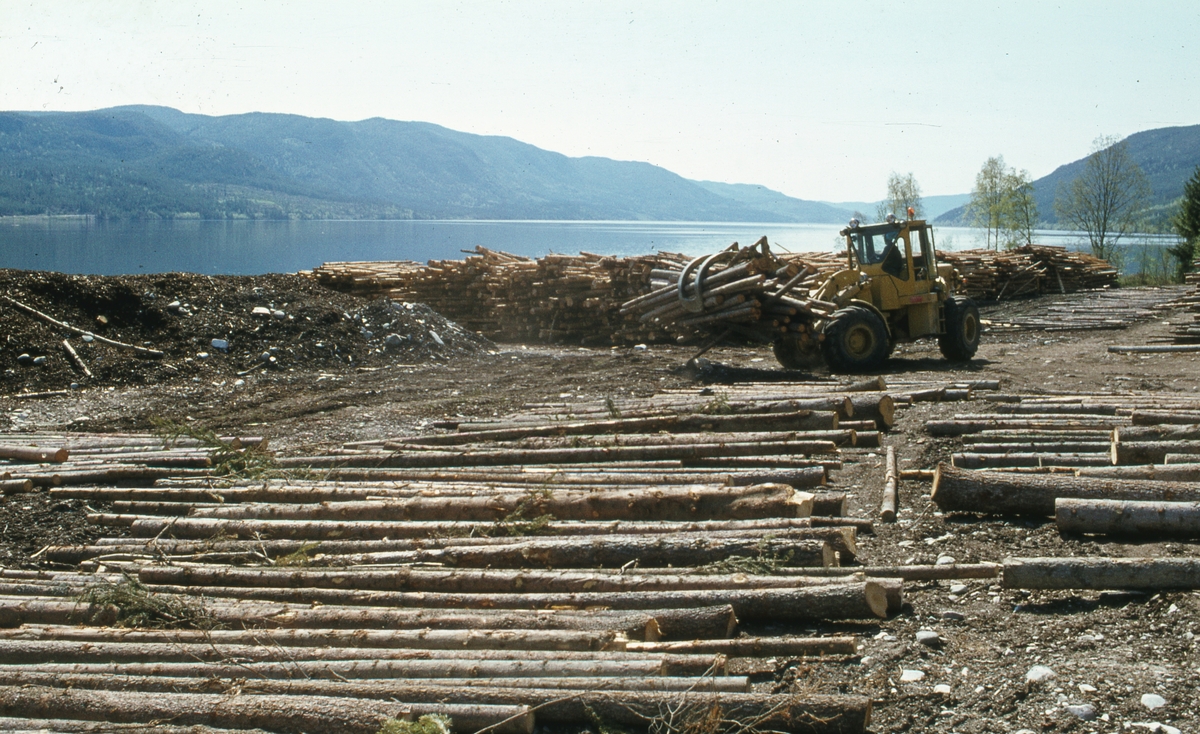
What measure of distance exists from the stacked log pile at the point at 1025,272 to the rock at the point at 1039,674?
26.3 meters

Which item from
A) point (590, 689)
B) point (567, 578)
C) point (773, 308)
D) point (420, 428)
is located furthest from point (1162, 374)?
point (590, 689)

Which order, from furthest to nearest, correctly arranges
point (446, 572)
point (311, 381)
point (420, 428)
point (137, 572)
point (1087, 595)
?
point (311, 381) < point (420, 428) < point (137, 572) < point (446, 572) < point (1087, 595)

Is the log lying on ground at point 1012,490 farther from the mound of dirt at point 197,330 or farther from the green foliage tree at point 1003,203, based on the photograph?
the green foliage tree at point 1003,203

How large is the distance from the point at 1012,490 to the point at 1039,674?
2258 mm

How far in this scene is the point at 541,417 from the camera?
33.3ft

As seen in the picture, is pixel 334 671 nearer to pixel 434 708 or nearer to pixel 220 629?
pixel 434 708

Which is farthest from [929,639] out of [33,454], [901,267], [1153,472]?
[901,267]

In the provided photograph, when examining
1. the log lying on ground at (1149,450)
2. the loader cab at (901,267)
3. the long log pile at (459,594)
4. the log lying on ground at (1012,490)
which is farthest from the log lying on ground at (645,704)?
the loader cab at (901,267)

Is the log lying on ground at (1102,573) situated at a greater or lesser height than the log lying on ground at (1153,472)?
lesser

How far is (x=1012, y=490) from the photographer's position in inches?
229

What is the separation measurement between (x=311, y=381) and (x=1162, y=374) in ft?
42.4

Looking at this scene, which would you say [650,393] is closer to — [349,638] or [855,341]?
[855,341]

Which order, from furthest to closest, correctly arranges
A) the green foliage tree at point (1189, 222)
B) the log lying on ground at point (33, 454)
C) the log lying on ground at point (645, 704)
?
1. the green foliage tree at point (1189, 222)
2. the log lying on ground at point (33, 454)
3. the log lying on ground at point (645, 704)

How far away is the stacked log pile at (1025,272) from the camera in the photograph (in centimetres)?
3098
